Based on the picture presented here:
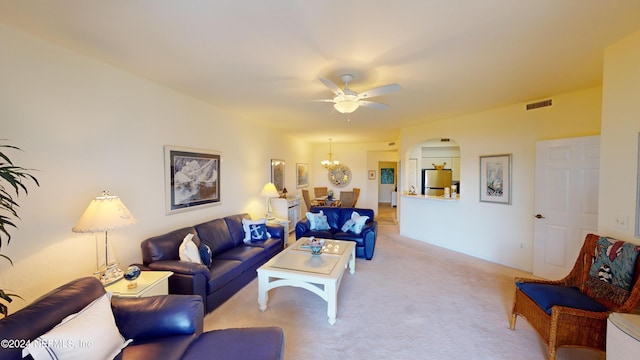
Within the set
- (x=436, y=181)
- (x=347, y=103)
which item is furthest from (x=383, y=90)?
(x=436, y=181)

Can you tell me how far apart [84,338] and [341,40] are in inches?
100.0

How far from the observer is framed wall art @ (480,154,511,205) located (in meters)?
4.05

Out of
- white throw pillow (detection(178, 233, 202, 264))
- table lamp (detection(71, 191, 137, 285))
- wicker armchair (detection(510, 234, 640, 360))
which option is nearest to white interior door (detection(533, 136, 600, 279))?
wicker armchair (detection(510, 234, 640, 360))

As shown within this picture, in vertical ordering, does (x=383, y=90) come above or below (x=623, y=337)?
above

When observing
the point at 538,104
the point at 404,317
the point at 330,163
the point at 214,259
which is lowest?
the point at 404,317

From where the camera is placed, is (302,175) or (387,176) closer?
(302,175)

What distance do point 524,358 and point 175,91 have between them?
466 cm

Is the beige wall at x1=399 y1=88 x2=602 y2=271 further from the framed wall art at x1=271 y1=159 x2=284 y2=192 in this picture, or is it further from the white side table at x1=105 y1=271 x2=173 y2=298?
the white side table at x1=105 y1=271 x2=173 y2=298

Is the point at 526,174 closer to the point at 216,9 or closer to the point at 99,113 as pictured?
the point at 216,9

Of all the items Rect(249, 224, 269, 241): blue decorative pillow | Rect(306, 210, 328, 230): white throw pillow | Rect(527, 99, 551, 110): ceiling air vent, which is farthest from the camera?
Rect(306, 210, 328, 230): white throw pillow

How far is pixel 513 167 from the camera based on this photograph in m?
4.00

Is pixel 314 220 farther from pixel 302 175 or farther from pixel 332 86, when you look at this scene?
pixel 302 175

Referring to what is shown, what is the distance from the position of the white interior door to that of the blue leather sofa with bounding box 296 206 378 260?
241 cm

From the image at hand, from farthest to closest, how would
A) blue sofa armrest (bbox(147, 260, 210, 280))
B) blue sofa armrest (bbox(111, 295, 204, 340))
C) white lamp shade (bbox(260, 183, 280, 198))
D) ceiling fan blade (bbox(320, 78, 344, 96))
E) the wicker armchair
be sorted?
white lamp shade (bbox(260, 183, 280, 198)), blue sofa armrest (bbox(147, 260, 210, 280)), ceiling fan blade (bbox(320, 78, 344, 96)), the wicker armchair, blue sofa armrest (bbox(111, 295, 204, 340))
